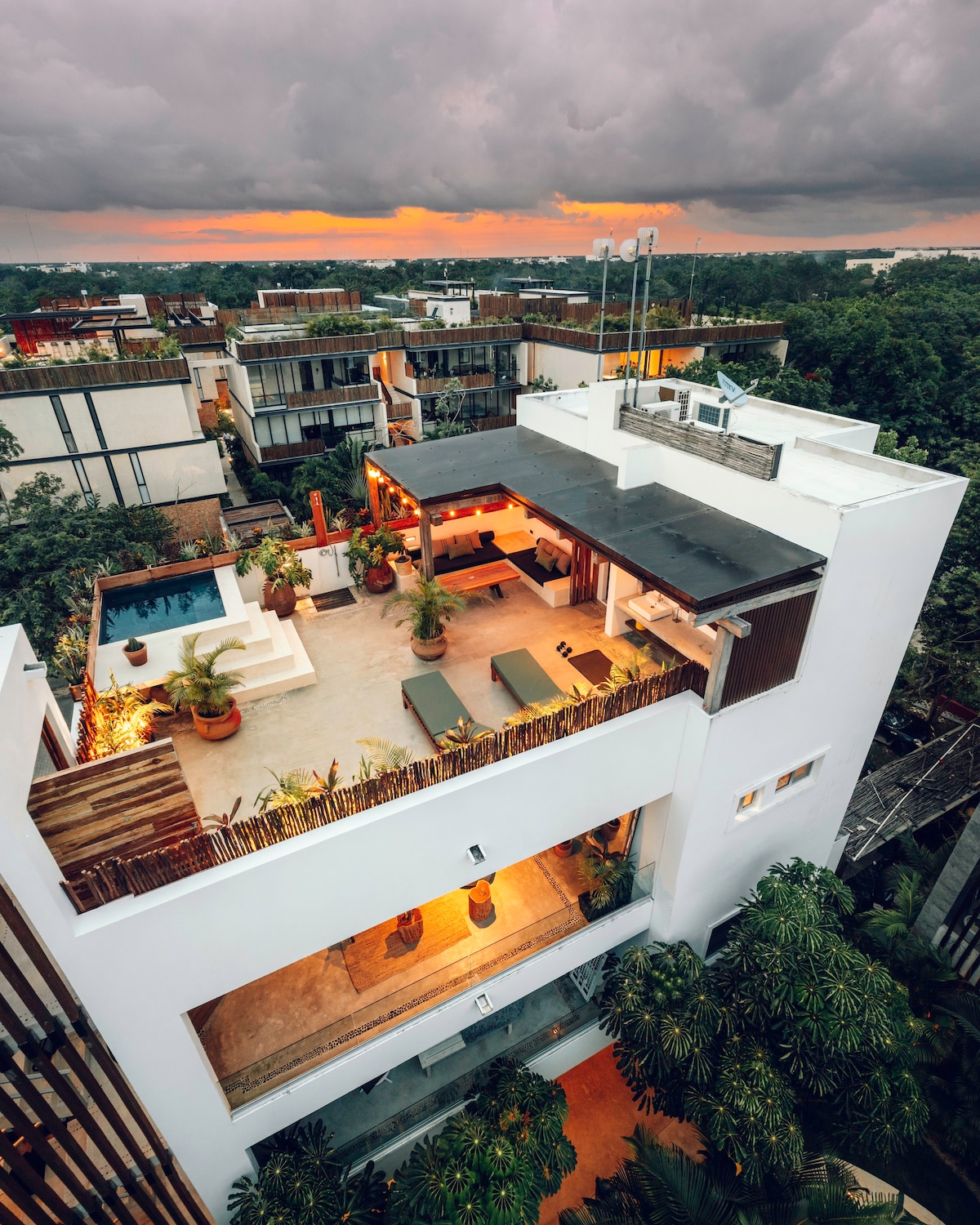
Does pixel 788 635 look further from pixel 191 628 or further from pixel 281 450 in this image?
pixel 281 450

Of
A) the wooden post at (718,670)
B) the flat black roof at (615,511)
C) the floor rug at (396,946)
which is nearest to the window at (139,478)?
the flat black roof at (615,511)

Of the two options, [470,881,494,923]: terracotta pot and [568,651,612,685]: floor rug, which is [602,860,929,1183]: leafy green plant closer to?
[470,881,494,923]: terracotta pot

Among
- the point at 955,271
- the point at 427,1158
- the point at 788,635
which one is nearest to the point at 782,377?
the point at 788,635

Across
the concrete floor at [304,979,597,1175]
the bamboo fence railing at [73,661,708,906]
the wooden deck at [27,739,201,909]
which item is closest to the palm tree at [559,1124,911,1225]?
the concrete floor at [304,979,597,1175]

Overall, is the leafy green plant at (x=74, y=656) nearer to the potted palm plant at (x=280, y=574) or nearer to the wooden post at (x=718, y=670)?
the potted palm plant at (x=280, y=574)

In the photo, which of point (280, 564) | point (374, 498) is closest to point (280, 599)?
point (280, 564)

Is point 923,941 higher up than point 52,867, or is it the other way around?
point 52,867

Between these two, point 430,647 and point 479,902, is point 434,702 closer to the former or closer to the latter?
point 430,647
